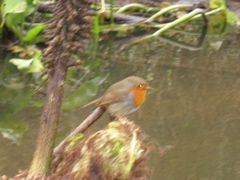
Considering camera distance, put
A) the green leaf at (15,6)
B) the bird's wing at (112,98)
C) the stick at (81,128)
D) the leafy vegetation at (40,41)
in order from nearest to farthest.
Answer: the stick at (81,128)
the bird's wing at (112,98)
the leafy vegetation at (40,41)
the green leaf at (15,6)

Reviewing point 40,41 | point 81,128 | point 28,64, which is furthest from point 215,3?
point 81,128

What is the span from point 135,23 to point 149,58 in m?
1.07

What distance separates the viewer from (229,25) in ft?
14.1

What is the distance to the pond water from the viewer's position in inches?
78.0

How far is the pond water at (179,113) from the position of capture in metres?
1.98

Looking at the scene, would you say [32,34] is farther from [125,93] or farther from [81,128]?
[81,128]

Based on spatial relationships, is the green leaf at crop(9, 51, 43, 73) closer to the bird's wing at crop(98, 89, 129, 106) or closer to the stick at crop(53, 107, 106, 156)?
the bird's wing at crop(98, 89, 129, 106)

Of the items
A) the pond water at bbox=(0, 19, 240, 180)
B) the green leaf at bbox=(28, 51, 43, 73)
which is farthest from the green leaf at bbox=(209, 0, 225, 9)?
the green leaf at bbox=(28, 51, 43, 73)

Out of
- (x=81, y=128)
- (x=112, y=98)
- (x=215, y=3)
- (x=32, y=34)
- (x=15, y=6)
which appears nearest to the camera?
(x=81, y=128)

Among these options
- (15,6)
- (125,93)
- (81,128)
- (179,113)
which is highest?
(81,128)

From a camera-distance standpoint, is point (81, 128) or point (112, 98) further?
point (112, 98)

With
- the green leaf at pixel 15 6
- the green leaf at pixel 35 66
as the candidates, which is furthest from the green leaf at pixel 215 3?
the green leaf at pixel 35 66

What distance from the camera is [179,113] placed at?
8.03 feet

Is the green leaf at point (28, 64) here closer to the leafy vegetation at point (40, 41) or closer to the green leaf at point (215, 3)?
the leafy vegetation at point (40, 41)
